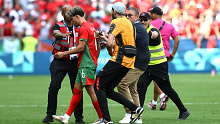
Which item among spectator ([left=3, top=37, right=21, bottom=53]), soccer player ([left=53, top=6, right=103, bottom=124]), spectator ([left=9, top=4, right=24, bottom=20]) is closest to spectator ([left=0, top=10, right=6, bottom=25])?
spectator ([left=9, top=4, right=24, bottom=20])

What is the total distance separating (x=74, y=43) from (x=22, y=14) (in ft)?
57.1

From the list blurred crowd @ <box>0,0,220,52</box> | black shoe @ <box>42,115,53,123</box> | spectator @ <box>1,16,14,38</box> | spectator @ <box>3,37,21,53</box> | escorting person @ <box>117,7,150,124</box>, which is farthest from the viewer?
blurred crowd @ <box>0,0,220,52</box>

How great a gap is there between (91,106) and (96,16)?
1588cm

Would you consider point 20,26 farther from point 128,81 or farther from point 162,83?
point 128,81

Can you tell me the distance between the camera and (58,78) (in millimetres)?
8789

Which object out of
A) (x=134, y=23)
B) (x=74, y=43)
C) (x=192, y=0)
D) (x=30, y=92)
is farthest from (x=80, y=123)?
(x=192, y=0)

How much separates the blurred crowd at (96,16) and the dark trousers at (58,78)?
14.7 metres

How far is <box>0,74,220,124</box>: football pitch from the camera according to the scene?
927 centimetres

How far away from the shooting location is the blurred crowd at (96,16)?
2439cm

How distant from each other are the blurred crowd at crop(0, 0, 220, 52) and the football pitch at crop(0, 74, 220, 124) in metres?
6.95

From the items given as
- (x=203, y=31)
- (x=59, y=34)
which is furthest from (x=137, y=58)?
(x=203, y=31)

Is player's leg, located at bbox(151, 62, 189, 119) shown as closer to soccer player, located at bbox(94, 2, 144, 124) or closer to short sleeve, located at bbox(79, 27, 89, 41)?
soccer player, located at bbox(94, 2, 144, 124)

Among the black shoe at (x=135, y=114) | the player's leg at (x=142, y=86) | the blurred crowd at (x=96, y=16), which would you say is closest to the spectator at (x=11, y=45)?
the blurred crowd at (x=96, y=16)

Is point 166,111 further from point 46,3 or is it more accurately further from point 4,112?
point 46,3
